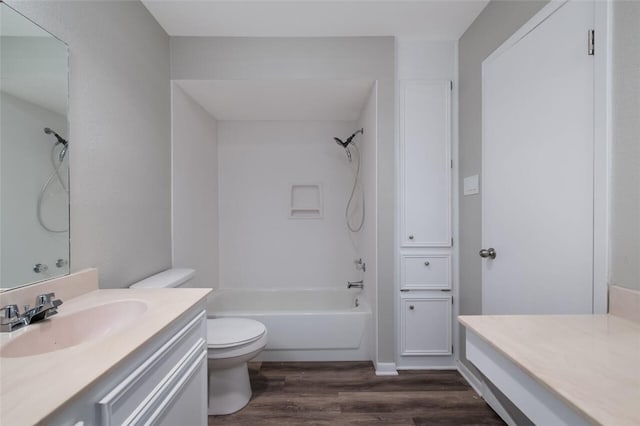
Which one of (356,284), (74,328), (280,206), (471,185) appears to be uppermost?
(471,185)

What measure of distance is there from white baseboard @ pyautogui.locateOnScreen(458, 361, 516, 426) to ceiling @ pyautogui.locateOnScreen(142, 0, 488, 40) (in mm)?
2446

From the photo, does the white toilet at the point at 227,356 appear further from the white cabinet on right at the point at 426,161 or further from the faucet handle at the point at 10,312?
the white cabinet on right at the point at 426,161

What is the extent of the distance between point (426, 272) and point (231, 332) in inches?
57.4

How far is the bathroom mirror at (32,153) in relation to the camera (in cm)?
96

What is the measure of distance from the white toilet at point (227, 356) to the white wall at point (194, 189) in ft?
1.62

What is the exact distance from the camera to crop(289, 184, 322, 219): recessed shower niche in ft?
9.73

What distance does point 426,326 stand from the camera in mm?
2139

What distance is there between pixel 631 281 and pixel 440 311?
4.18 ft

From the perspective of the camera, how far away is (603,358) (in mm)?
704

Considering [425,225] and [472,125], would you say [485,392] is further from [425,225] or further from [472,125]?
[472,125]

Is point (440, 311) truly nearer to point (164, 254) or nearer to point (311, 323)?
point (311, 323)

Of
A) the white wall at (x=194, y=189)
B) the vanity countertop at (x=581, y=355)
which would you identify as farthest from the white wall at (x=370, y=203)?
the white wall at (x=194, y=189)

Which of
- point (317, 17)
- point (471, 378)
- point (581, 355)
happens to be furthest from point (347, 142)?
point (581, 355)

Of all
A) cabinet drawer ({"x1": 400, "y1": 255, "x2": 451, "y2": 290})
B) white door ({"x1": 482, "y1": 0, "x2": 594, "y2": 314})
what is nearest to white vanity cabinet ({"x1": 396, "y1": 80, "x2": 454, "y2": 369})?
cabinet drawer ({"x1": 400, "y1": 255, "x2": 451, "y2": 290})
